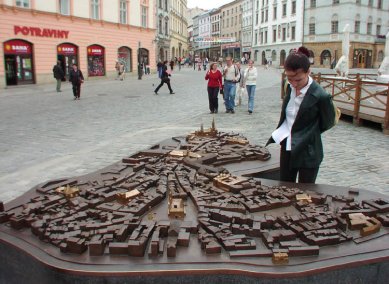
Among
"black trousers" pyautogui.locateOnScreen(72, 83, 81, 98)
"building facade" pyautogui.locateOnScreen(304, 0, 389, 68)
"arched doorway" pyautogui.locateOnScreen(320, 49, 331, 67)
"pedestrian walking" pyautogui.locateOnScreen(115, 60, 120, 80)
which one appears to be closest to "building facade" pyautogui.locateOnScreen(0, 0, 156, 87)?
"pedestrian walking" pyautogui.locateOnScreen(115, 60, 120, 80)

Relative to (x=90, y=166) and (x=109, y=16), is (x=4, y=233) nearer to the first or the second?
(x=90, y=166)

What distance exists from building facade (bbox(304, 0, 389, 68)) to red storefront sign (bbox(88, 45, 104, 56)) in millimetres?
30419

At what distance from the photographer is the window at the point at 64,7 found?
29.9 meters

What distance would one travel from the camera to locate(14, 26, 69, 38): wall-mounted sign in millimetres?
25969

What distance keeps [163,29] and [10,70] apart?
33655mm

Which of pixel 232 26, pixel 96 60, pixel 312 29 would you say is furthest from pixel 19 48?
pixel 232 26

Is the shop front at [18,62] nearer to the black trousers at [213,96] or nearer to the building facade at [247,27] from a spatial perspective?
the black trousers at [213,96]

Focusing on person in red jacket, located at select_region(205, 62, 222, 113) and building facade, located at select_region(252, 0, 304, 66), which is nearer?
person in red jacket, located at select_region(205, 62, 222, 113)

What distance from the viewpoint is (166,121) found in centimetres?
1240

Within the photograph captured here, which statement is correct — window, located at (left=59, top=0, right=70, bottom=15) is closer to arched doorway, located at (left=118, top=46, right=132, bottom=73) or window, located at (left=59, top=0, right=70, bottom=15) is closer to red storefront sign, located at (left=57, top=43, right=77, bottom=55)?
red storefront sign, located at (left=57, top=43, right=77, bottom=55)

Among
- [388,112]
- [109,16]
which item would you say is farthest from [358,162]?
[109,16]

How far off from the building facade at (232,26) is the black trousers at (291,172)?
81.0m

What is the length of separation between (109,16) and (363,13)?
36511 mm

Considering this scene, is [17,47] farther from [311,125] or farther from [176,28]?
[176,28]
